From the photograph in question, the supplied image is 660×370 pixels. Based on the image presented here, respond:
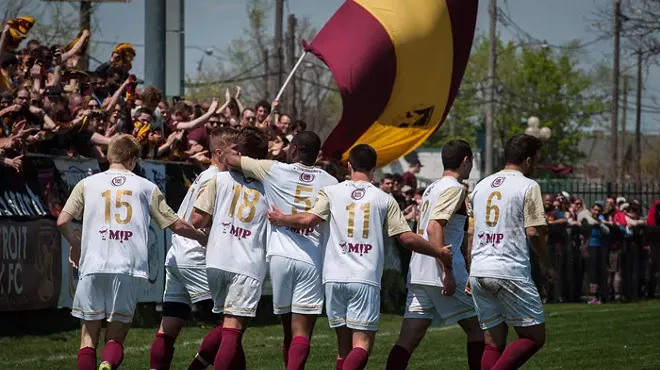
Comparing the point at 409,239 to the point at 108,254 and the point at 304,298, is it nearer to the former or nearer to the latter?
the point at 304,298

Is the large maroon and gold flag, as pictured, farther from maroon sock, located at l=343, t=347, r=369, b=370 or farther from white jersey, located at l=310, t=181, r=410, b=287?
maroon sock, located at l=343, t=347, r=369, b=370

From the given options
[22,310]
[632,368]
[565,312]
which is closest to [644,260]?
[565,312]

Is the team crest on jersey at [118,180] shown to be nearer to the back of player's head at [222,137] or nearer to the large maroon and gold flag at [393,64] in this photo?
the back of player's head at [222,137]

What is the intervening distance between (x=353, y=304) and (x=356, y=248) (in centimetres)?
44

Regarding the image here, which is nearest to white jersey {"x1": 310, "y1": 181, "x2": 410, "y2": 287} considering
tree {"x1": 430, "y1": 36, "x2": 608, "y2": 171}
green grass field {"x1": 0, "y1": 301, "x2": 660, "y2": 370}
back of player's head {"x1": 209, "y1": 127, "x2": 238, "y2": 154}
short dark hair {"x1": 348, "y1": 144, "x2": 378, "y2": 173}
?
short dark hair {"x1": 348, "y1": 144, "x2": 378, "y2": 173}

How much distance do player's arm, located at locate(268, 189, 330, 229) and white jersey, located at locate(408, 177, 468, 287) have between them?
2.83 ft

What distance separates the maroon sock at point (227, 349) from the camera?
970 centimetres

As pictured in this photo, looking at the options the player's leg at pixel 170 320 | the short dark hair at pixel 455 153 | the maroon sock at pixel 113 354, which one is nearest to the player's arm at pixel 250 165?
the player's leg at pixel 170 320

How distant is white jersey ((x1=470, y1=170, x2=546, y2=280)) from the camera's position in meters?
9.62

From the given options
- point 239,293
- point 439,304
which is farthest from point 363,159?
point 239,293

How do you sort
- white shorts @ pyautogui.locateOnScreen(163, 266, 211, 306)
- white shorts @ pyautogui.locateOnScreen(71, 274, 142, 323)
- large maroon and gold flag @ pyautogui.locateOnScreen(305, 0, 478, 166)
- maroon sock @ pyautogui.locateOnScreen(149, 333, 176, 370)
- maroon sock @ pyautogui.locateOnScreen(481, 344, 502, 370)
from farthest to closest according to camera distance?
large maroon and gold flag @ pyautogui.locateOnScreen(305, 0, 478, 166) < white shorts @ pyautogui.locateOnScreen(163, 266, 211, 306) < maroon sock @ pyautogui.locateOnScreen(149, 333, 176, 370) < maroon sock @ pyautogui.locateOnScreen(481, 344, 502, 370) < white shorts @ pyautogui.locateOnScreen(71, 274, 142, 323)

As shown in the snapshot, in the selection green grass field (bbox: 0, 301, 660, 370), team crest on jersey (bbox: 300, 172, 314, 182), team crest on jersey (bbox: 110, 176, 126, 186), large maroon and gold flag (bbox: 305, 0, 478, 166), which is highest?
large maroon and gold flag (bbox: 305, 0, 478, 166)

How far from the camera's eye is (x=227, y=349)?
973 centimetres

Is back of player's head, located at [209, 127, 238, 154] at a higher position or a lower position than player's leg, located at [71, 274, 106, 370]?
higher
